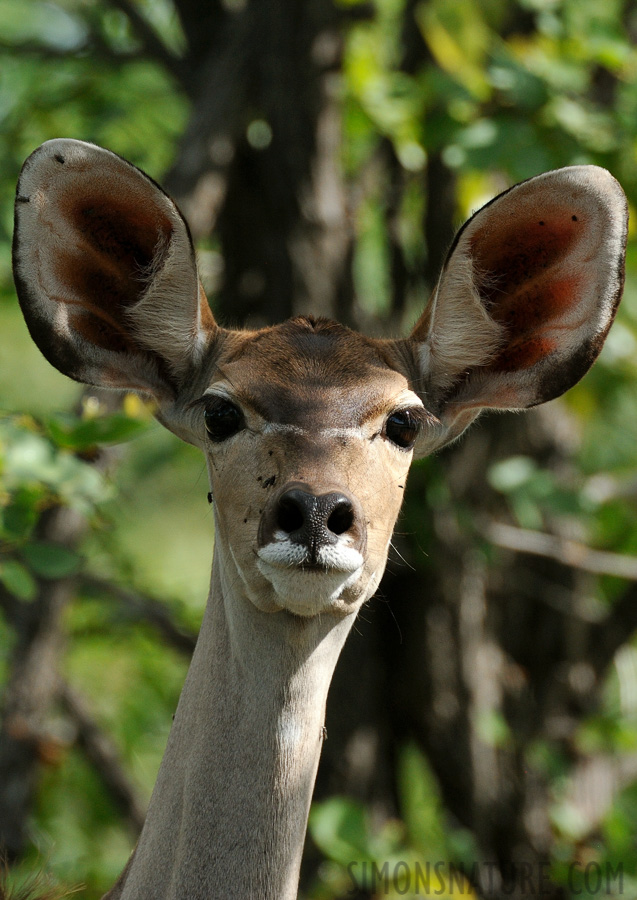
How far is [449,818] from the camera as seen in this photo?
7.07 m

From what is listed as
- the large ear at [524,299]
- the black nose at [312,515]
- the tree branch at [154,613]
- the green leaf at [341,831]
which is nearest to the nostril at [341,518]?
the black nose at [312,515]

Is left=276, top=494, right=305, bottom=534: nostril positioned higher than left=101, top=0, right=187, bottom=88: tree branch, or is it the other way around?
left=276, top=494, right=305, bottom=534: nostril

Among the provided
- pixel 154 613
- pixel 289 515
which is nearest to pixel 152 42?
pixel 154 613

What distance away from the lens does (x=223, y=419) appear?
309 centimetres

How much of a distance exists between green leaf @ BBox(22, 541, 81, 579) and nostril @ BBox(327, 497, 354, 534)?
1464 millimetres

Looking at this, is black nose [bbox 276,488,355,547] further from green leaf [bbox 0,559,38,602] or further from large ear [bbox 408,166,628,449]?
green leaf [bbox 0,559,38,602]

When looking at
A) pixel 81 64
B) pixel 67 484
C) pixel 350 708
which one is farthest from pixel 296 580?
pixel 81 64

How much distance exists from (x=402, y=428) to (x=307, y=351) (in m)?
0.38

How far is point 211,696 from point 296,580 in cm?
56

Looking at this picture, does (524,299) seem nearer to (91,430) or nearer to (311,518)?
(311,518)

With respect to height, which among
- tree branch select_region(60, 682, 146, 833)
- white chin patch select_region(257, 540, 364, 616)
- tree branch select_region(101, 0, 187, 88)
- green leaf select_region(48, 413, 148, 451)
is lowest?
tree branch select_region(60, 682, 146, 833)

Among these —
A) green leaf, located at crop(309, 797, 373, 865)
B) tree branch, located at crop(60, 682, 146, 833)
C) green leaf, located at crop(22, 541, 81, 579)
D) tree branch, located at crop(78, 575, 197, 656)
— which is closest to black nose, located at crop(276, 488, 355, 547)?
green leaf, located at crop(22, 541, 81, 579)

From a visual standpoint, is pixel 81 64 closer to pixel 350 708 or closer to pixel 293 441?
pixel 350 708

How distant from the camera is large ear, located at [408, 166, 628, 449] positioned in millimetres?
3115
